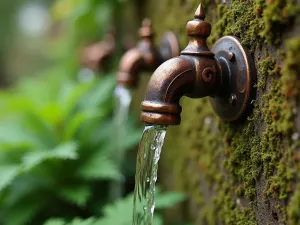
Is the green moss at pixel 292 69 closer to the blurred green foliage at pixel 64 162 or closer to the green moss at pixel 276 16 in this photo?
the green moss at pixel 276 16

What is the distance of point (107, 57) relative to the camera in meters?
2.41

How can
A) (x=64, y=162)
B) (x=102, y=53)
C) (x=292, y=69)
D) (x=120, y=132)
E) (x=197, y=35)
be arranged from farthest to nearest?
(x=102, y=53) < (x=120, y=132) < (x=64, y=162) < (x=197, y=35) < (x=292, y=69)

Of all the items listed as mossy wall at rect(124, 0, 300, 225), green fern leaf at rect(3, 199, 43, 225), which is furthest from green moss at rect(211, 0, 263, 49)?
green fern leaf at rect(3, 199, 43, 225)

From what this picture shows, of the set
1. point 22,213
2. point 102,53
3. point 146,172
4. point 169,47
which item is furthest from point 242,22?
point 102,53

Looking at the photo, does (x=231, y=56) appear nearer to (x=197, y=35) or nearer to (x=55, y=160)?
(x=197, y=35)

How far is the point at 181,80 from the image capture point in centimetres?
93

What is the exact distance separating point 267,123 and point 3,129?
1.32 m

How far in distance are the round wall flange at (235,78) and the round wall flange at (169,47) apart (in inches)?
17.9

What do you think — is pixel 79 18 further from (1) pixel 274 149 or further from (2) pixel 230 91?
(1) pixel 274 149

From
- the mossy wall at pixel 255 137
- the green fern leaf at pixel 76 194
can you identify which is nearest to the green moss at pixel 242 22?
the mossy wall at pixel 255 137

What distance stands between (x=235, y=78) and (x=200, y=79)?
9cm

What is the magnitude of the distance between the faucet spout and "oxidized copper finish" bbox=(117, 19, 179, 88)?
21.1 inches

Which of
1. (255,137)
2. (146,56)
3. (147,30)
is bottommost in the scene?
(255,137)

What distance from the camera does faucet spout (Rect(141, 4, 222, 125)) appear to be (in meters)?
0.91
